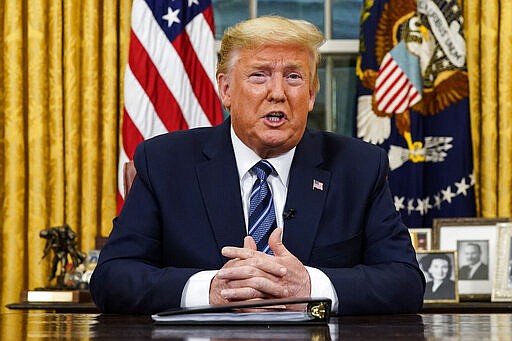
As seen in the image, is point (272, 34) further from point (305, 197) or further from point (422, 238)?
point (422, 238)

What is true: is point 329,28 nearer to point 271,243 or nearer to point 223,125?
point 223,125

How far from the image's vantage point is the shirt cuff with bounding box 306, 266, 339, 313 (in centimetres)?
244

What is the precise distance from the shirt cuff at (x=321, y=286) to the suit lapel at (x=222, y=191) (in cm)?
34

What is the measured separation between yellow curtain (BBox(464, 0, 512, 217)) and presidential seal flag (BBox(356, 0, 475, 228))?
0.63 ft

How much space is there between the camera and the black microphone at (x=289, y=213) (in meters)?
2.76

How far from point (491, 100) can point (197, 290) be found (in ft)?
10.4

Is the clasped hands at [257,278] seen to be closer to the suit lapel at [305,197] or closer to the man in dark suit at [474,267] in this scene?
the suit lapel at [305,197]

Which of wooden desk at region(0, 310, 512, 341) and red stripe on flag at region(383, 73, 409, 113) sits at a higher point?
red stripe on flag at region(383, 73, 409, 113)

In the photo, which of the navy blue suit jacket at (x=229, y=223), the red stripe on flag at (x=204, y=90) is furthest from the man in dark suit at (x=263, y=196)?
the red stripe on flag at (x=204, y=90)

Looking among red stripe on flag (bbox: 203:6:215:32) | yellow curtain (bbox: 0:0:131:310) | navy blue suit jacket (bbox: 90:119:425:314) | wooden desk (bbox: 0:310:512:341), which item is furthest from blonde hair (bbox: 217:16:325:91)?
yellow curtain (bbox: 0:0:131:310)

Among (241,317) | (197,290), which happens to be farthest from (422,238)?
(241,317)

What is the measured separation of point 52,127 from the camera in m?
5.25

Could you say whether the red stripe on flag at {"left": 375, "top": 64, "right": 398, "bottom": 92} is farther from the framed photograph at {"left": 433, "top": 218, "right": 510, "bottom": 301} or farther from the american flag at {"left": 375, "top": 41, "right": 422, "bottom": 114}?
the framed photograph at {"left": 433, "top": 218, "right": 510, "bottom": 301}

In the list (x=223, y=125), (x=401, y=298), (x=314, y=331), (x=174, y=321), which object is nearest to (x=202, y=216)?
(x=223, y=125)
